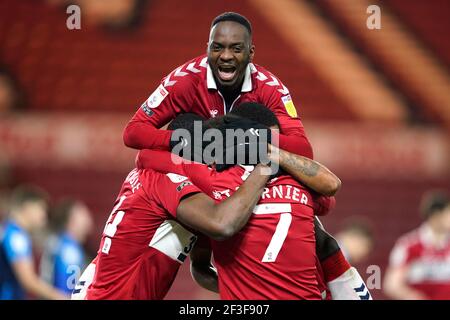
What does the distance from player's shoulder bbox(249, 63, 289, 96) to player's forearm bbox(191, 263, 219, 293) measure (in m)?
0.95

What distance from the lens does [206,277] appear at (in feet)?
13.4

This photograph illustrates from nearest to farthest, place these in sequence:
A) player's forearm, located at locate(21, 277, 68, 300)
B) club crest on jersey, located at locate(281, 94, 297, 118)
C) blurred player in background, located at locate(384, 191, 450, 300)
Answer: club crest on jersey, located at locate(281, 94, 297, 118)
player's forearm, located at locate(21, 277, 68, 300)
blurred player in background, located at locate(384, 191, 450, 300)

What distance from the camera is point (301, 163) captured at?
3.56 m

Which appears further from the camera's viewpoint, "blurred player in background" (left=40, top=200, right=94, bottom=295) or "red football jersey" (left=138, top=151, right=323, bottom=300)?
"blurred player in background" (left=40, top=200, right=94, bottom=295)

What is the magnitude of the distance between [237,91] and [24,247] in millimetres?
2801

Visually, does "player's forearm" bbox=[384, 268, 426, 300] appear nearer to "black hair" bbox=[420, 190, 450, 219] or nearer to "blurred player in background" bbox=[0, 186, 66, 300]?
"black hair" bbox=[420, 190, 450, 219]

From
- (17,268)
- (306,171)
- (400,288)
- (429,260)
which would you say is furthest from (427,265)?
(306,171)

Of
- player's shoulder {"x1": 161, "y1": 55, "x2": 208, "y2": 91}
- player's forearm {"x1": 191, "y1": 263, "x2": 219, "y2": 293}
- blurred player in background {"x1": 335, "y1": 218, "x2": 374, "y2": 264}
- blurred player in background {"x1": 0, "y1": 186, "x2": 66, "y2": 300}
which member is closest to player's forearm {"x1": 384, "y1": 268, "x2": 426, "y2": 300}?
blurred player in background {"x1": 335, "y1": 218, "x2": 374, "y2": 264}

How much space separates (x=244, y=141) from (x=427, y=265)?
15.1 ft

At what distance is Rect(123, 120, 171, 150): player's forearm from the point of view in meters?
3.78

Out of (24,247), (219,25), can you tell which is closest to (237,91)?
(219,25)

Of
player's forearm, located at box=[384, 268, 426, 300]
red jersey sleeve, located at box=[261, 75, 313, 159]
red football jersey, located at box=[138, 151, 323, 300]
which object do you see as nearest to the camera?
red football jersey, located at box=[138, 151, 323, 300]
